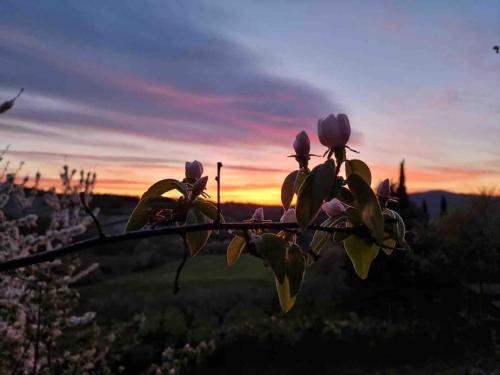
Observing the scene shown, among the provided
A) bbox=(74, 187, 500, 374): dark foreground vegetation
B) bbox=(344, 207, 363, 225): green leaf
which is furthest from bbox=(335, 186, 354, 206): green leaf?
bbox=(74, 187, 500, 374): dark foreground vegetation

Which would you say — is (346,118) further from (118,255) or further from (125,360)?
(118,255)

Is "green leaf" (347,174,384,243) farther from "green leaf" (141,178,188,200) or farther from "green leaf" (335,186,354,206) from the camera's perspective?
"green leaf" (141,178,188,200)

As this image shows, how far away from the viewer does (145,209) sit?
0.69 meters

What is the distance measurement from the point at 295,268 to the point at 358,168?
0.15 metres

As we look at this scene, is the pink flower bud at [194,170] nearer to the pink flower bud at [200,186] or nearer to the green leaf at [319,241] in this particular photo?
the pink flower bud at [200,186]

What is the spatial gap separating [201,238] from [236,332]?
8125 mm

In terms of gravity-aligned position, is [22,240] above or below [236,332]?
above

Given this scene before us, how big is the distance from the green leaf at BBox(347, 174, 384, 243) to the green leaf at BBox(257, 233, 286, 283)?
10cm

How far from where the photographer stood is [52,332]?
455 centimetres

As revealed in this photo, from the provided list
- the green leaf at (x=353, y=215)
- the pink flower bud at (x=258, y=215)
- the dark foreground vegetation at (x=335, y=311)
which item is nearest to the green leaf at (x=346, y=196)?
the green leaf at (x=353, y=215)

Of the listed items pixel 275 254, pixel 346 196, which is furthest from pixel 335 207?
pixel 275 254

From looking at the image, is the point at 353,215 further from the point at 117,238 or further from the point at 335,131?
the point at 117,238

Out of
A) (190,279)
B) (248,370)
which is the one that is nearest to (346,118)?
(248,370)

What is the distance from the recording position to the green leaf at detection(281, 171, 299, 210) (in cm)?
72
